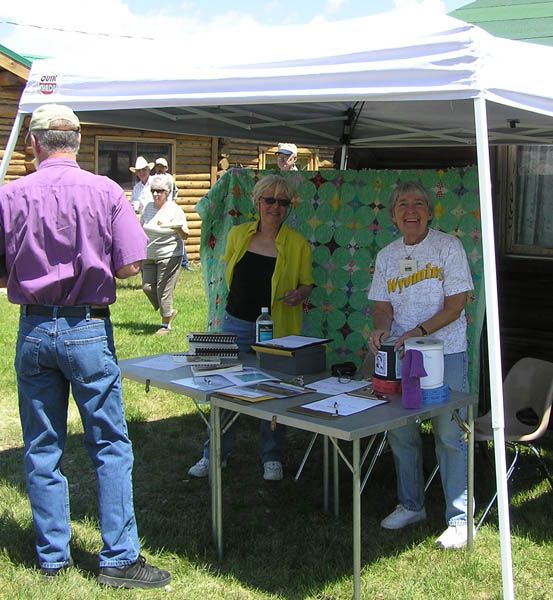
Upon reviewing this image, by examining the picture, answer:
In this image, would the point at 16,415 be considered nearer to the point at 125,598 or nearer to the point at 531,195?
the point at 125,598

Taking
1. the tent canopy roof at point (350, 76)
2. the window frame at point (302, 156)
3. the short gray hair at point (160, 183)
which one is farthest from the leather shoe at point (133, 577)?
the window frame at point (302, 156)

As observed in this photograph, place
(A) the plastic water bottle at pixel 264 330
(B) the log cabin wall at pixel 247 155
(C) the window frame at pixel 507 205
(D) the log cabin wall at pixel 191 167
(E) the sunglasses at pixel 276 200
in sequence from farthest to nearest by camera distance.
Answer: (B) the log cabin wall at pixel 247 155, (D) the log cabin wall at pixel 191 167, (C) the window frame at pixel 507 205, (E) the sunglasses at pixel 276 200, (A) the plastic water bottle at pixel 264 330

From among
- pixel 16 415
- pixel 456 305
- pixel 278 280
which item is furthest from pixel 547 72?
pixel 16 415

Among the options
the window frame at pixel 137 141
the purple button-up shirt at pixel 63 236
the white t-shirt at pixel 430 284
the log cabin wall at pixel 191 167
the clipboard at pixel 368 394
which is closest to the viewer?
the purple button-up shirt at pixel 63 236

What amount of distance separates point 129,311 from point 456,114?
544cm

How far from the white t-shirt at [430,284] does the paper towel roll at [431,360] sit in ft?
1.04

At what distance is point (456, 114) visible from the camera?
203 inches

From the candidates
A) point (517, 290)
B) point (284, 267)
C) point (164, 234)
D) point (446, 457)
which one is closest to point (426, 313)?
point (446, 457)

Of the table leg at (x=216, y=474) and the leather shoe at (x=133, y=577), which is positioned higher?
the table leg at (x=216, y=474)

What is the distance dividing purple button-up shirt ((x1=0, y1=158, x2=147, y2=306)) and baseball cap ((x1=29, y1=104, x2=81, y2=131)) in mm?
119

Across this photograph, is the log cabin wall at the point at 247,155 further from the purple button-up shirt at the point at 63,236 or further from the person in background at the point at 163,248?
the purple button-up shirt at the point at 63,236

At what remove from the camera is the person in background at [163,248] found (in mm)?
8383

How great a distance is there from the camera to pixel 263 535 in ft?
12.5

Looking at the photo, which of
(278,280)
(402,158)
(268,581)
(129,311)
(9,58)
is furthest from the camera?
(9,58)
